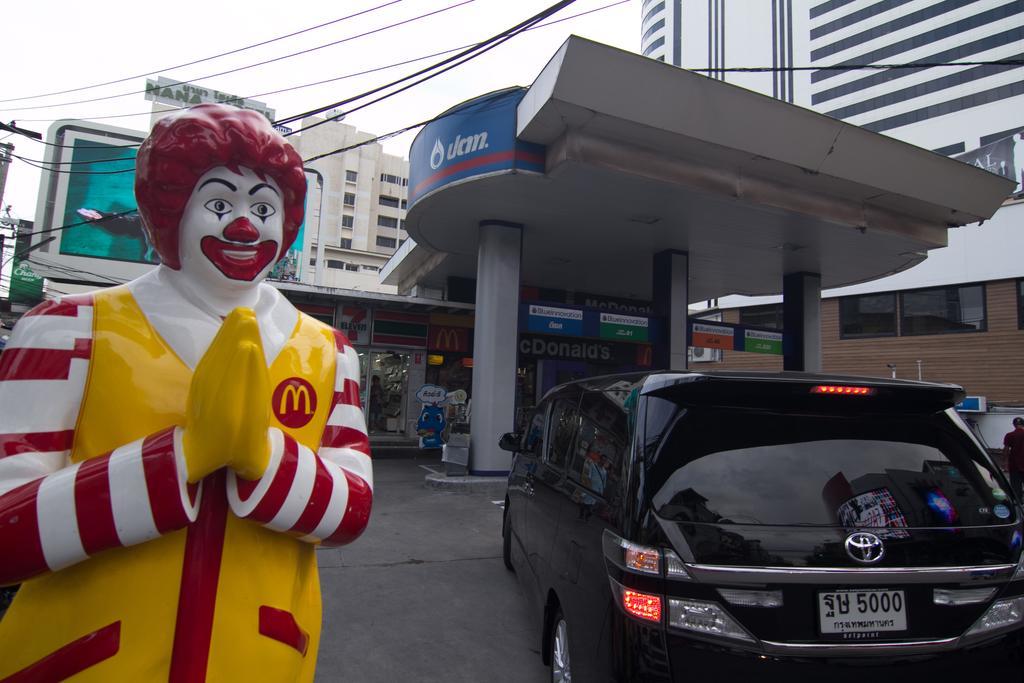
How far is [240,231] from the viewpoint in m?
1.51

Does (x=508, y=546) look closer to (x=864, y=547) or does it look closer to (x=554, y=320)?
(x=864, y=547)

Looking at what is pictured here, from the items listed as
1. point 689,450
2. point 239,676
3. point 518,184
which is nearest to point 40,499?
point 239,676

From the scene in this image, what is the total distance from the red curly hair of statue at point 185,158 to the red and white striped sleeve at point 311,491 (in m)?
0.65

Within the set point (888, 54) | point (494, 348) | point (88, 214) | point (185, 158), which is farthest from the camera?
point (888, 54)

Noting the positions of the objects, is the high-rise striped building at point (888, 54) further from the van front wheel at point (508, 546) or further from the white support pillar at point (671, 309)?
the van front wheel at point (508, 546)

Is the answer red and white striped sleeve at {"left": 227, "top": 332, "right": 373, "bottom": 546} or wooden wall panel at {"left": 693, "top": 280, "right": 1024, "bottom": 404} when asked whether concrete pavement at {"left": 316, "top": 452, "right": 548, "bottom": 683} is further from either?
wooden wall panel at {"left": 693, "top": 280, "right": 1024, "bottom": 404}

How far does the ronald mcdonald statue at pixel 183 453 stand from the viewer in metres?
1.17

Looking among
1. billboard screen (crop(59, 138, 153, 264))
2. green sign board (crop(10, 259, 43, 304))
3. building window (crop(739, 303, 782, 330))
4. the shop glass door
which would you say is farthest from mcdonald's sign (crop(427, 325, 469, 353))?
green sign board (crop(10, 259, 43, 304))

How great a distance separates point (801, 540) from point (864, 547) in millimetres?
204

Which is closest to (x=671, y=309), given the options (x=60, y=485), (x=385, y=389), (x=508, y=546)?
(x=508, y=546)

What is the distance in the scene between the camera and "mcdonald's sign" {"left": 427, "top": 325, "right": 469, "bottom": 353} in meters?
14.0

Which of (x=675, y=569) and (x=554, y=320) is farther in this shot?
(x=554, y=320)

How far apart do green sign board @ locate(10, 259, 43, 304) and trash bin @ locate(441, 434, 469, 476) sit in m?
23.8

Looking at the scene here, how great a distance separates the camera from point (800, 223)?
8633 mm
